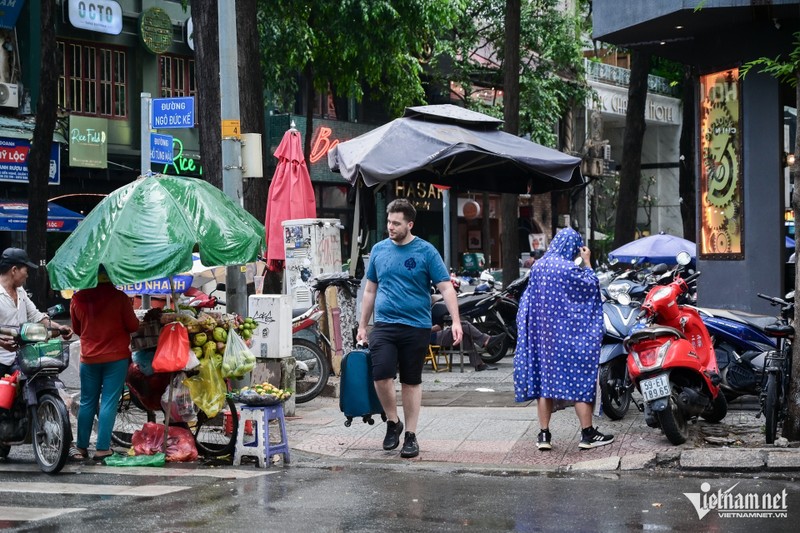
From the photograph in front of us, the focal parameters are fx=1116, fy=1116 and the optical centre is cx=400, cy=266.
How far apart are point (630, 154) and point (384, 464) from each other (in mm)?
14779

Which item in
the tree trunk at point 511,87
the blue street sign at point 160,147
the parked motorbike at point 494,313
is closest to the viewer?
the parked motorbike at point 494,313

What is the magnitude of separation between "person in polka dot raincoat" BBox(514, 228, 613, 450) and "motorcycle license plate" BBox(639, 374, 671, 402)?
16.3 inches

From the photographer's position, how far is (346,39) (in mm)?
24891

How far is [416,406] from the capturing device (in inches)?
351

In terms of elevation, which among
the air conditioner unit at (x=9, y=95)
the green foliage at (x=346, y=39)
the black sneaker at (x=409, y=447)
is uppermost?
the green foliage at (x=346, y=39)

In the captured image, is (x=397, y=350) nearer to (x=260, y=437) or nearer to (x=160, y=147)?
(x=260, y=437)

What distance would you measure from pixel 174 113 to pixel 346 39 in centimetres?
1088

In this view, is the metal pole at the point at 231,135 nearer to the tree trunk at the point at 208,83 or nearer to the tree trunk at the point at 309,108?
the tree trunk at the point at 208,83

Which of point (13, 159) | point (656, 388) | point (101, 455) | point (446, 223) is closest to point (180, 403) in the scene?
point (101, 455)

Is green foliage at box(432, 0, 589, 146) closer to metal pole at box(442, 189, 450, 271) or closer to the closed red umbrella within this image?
metal pole at box(442, 189, 450, 271)

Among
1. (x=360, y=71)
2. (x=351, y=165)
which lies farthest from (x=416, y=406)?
(x=360, y=71)

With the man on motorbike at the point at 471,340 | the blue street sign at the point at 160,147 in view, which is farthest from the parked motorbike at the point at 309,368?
the blue street sign at the point at 160,147

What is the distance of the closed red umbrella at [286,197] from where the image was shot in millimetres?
14586

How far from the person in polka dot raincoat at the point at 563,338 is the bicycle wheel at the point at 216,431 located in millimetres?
2383
